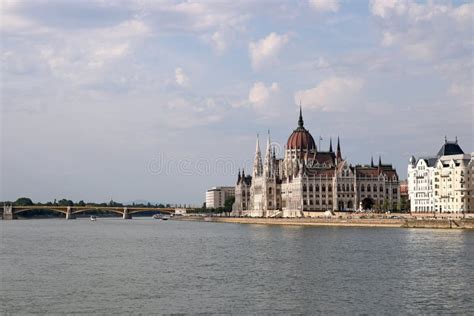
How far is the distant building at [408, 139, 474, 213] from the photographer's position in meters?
132

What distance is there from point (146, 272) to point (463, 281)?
1926cm

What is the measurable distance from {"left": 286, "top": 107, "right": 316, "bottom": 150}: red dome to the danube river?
392ft

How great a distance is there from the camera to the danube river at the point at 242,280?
38688mm

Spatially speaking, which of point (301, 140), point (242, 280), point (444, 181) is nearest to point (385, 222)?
point (444, 181)

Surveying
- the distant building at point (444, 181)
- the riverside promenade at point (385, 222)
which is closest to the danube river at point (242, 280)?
the riverside promenade at point (385, 222)

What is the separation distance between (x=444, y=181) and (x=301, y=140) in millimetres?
62144

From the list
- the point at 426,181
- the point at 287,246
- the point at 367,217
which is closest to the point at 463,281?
the point at 287,246

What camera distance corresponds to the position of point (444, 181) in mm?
137000

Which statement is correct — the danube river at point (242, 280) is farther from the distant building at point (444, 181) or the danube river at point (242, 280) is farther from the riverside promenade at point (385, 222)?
the distant building at point (444, 181)

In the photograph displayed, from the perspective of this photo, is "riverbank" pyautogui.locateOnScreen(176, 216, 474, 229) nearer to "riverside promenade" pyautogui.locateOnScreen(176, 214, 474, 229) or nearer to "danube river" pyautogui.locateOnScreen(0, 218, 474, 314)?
"riverside promenade" pyautogui.locateOnScreen(176, 214, 474, 229)

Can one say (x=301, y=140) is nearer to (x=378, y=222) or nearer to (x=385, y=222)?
(x=378, y=222)

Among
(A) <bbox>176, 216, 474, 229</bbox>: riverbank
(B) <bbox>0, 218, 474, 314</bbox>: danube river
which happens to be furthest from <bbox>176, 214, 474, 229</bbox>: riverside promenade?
(B) <bbox>0, 218, 474, 314</bbox>: danube river

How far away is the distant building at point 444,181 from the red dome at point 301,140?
44273 mm

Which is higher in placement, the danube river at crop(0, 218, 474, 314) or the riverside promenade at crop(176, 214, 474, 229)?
the riverside promenade at crop(176, 214, 474, 229)
